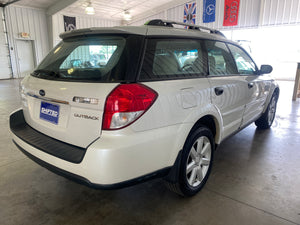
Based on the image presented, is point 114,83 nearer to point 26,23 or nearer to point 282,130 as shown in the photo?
point 282,130

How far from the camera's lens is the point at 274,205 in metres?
1.88

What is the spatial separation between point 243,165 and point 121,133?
6.15 feet

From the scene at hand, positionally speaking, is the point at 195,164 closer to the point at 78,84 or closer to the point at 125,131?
the point at 125,131

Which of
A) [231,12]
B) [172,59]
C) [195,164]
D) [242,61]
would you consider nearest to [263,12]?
[231,12]

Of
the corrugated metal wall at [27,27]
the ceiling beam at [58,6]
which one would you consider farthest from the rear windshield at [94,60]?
the corrugated metal wall at [27,27]

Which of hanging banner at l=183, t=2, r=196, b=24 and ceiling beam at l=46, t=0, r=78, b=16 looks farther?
hanging banner at l=183, t=2, r=196, b=24

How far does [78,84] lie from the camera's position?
1466 mm

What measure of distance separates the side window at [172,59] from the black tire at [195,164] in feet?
1.73

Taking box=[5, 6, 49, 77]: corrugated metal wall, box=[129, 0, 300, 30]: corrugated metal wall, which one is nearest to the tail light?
box=[129, 0, 300, 30]: corrugated metal wall

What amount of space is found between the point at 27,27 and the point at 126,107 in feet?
47.6

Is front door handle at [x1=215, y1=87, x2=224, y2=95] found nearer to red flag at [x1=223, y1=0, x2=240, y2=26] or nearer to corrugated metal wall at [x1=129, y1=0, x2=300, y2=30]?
corrugated metal wall at [x1=129, y1=0, x2=300, y2=30]

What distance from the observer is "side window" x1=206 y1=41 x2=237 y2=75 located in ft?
7.07

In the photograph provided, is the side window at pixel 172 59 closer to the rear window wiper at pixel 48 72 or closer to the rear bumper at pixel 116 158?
the rear bumper at pixel 116 158

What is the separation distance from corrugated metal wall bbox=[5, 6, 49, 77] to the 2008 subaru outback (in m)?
13.0
